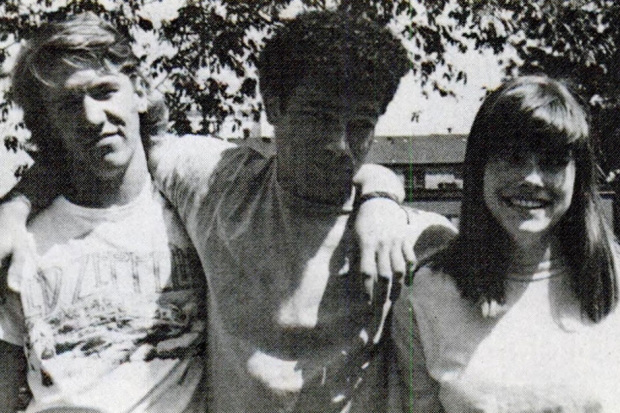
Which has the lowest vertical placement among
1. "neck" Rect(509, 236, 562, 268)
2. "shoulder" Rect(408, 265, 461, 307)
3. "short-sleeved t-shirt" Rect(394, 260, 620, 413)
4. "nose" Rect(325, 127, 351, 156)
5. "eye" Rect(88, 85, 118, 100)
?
"short-sleeved t-shirt" Rect(394, 260, 620, 413)

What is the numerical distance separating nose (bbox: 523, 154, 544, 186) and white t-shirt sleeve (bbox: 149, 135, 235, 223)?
836mm

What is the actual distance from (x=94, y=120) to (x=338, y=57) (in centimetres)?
68

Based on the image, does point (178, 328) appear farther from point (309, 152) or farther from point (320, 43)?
point (320, 43)

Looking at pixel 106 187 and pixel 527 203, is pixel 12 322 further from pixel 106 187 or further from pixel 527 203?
pixel 527 203

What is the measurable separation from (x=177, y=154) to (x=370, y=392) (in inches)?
33.8

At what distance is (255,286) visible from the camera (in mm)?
2184

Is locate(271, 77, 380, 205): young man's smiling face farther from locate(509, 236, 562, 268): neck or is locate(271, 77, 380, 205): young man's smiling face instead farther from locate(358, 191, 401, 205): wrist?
locate(509, 236, 562, 268): neck

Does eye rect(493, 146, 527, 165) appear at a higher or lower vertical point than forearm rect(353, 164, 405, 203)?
higher

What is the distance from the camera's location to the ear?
86.7 inches

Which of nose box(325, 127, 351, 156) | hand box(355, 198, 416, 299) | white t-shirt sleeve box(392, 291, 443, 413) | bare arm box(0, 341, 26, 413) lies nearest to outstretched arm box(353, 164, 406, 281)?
hand box(355, 198, 416, 299)

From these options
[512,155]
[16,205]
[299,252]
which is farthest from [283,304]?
[16,205]

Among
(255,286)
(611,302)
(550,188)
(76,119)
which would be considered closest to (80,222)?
(76,119)

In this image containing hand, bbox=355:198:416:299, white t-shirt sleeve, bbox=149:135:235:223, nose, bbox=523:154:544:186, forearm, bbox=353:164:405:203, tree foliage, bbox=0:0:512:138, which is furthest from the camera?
tree foliage, bbox=0:0:512:138

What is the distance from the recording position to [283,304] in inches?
84.4
